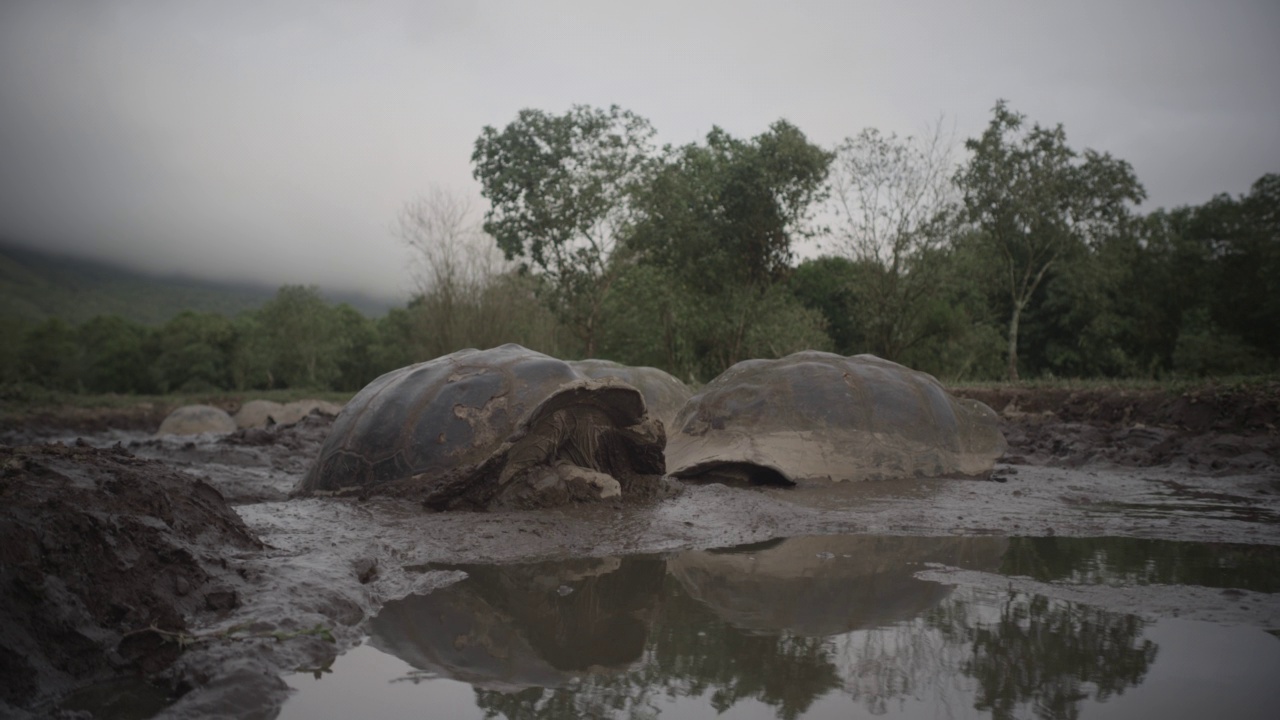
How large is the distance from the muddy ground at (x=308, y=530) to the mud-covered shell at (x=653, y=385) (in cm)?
319

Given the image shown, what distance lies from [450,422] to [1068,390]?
1097 centimetres

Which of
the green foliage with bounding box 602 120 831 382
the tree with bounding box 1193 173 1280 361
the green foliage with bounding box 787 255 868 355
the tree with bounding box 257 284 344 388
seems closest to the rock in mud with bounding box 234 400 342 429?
the green foliage with bounding box 602 120 831 382

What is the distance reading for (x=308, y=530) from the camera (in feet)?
15.1

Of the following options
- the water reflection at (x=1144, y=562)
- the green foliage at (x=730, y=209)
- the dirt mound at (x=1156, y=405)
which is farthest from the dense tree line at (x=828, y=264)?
the water reflection at (x=1144, y=562)

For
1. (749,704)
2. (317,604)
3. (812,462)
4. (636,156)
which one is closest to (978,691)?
(749,704)

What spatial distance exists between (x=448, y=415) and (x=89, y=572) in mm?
2800

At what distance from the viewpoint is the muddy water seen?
2.32 meters

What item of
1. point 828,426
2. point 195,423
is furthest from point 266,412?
point 828,426

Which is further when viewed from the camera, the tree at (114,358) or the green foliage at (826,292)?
the tree at (114,358)

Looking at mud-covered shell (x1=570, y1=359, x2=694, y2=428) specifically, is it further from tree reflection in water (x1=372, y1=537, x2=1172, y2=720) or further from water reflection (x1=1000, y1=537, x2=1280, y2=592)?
tree reflection in water (x1=372, y1=537, x2=1172, y2=720)

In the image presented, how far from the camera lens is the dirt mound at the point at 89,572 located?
234 cm

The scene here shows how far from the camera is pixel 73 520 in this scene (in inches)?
106

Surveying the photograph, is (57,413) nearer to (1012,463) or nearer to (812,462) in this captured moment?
(812,462)

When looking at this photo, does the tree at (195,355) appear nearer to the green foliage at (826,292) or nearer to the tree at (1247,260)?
the green foliage at (826,292)
